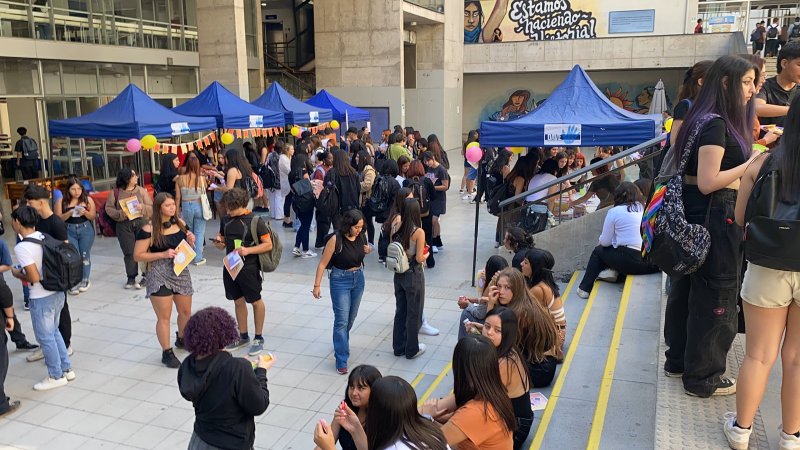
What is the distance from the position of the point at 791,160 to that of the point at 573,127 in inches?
253

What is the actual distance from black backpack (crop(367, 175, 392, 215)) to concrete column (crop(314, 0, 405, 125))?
46.2 feet

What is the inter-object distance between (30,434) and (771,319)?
558 centimetres

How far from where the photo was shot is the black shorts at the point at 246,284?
21.2 ft

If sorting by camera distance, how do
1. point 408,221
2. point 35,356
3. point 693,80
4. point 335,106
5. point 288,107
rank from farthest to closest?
1. point 335,106
2. point 288,107
3. point 35,356
4. point 408,221
5. point 693,80

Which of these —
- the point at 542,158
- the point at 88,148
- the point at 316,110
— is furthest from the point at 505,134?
the point at 88,148

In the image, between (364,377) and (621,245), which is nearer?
(364,377)

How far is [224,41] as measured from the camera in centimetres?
1902

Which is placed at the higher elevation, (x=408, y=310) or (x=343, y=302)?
(x=343, y=302)

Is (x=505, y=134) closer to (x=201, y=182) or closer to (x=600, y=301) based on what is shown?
(x=600, y=301)

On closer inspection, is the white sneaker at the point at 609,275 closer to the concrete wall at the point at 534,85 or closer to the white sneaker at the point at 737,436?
the white sneaker at the point at 737,436

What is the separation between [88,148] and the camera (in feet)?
58.0

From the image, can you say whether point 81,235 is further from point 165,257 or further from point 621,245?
point 621,245

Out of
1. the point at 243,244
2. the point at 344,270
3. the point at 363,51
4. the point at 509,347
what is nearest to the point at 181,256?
the point at 243,244

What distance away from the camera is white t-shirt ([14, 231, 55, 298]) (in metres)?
5.62
